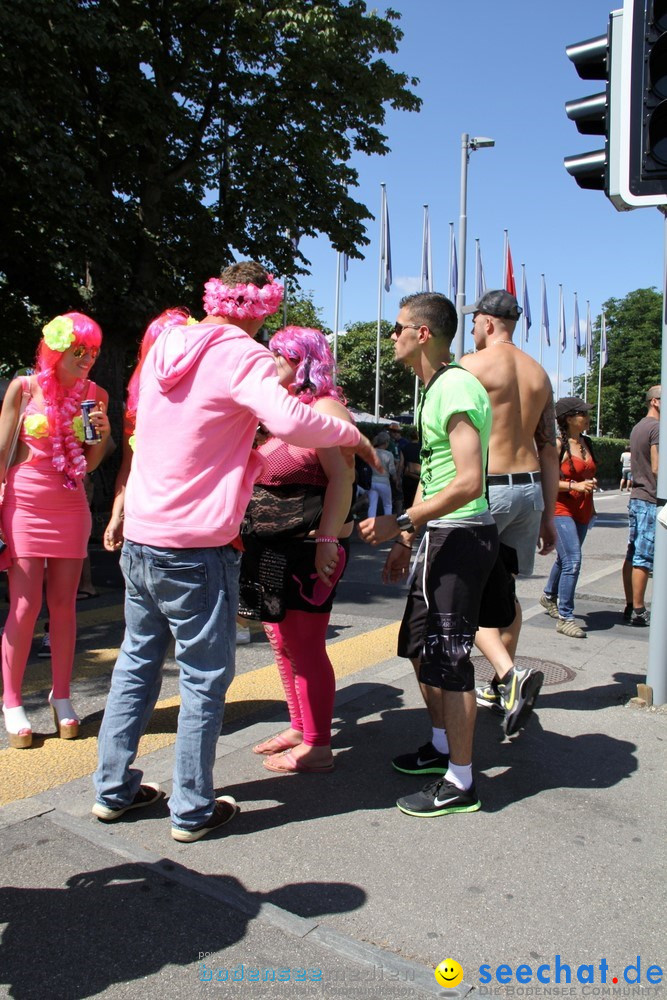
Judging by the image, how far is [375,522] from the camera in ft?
9.73

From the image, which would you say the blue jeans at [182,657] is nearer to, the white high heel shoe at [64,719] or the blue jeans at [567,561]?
the white high heel shoe at [64,719]

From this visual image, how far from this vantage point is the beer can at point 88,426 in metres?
3.84

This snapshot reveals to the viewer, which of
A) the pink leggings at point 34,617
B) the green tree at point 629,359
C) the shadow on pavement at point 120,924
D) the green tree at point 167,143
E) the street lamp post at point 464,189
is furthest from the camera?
the green tree at point 629,359

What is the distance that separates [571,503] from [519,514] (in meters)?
2.71

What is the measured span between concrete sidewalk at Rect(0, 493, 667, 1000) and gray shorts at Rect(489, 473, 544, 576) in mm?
946

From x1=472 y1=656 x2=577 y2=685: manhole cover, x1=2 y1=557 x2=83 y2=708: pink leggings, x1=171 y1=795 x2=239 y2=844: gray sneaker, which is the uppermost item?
x1=2 y1=557 x2=83 y2=708: pink leggings

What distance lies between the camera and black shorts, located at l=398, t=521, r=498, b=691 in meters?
3.15

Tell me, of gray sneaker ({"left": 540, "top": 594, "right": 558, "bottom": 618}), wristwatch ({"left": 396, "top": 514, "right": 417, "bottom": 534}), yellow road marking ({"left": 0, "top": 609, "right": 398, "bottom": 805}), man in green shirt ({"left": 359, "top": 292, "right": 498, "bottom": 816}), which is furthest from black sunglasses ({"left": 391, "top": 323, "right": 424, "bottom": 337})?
gray sneaker ({"left": 540, "top": 594, "right": 558, "bottom": 618})

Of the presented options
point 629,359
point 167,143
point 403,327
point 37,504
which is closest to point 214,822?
point 37,504

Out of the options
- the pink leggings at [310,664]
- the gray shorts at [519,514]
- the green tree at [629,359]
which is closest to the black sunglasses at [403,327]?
the gray shorts at [519,514]

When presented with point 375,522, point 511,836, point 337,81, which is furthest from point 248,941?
point 337,81

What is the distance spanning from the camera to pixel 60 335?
3723 millimetres

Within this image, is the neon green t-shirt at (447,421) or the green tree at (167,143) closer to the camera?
the neon green t-shirt at (447,421)

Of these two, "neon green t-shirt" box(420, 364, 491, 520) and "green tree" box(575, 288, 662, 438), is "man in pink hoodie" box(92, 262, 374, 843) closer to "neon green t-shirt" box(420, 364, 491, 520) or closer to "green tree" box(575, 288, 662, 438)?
"neon green t-shirt" box(420, 364, 491, 520)
